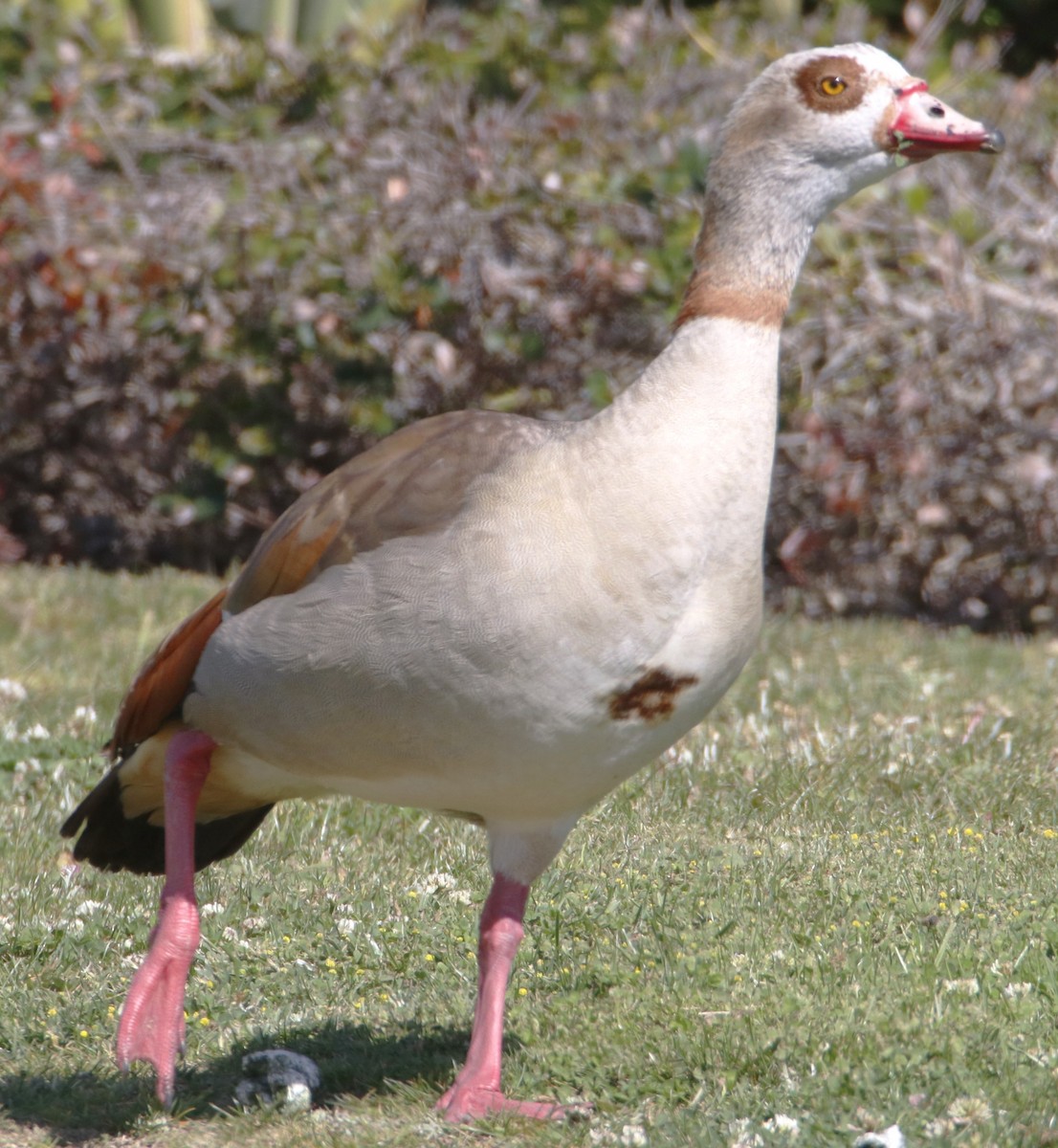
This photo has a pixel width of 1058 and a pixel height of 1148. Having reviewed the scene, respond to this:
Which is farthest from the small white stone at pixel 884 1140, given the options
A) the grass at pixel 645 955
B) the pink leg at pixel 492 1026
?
the pink leg at pixel 492 1026

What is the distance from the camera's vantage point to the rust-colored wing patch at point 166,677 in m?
3.55

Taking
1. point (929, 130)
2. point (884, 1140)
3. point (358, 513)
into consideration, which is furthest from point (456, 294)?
point (884, 1140)

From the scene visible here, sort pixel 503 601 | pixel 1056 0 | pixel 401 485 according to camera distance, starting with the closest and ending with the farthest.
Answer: pixel 503 601
pixel 401 485
pixel 1056 0

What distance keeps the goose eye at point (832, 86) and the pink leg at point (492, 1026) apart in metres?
A: 1.65

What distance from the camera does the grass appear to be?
3.29 metres

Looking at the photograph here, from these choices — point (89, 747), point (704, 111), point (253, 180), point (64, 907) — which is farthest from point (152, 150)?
point (64, 907)

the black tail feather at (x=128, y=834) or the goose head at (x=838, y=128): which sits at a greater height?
the goose head at (x=838, y=128)

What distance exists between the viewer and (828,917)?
Answer: 403 cm

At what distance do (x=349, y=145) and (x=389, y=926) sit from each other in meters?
5.14

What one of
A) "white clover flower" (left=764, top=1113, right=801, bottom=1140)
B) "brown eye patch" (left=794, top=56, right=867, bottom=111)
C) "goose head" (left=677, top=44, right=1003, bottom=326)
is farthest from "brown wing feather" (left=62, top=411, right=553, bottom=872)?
"white clover flower" (left=764, top=1113, right=801, bottom=1140)

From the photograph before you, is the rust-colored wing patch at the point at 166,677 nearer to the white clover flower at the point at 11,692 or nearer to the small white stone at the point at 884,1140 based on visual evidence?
the small white stone at the point at 884,1140

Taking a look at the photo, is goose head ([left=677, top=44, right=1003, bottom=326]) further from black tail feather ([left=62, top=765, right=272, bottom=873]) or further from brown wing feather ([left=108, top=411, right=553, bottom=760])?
black tail feather ([left=62, top=765, right=272, bottom=873])

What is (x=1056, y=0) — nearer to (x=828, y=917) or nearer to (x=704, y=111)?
(x=704, y=111)

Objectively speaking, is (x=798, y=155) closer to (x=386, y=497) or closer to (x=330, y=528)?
(x=386, y=497)
